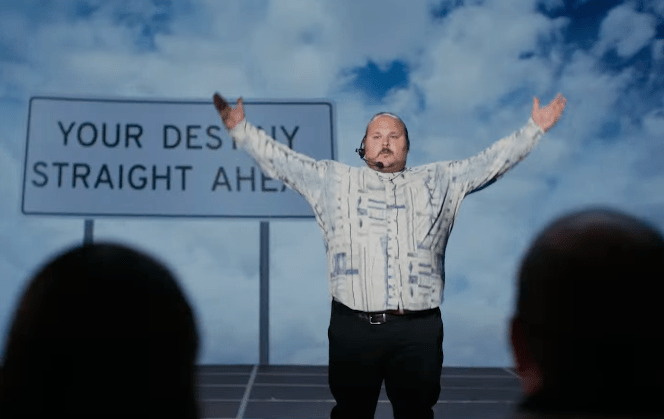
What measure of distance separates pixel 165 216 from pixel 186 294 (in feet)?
13.3

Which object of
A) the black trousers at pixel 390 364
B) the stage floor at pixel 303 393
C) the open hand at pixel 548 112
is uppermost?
the open hand at pixel 548 112

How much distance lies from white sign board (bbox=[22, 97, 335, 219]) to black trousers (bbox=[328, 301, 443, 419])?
8.76ft

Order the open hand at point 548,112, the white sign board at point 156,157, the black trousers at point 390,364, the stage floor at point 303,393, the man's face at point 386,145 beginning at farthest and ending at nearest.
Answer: the white sign board at point 156,157 < the stage floor at point 303,393 < the open hand at point 548,112 < the man's face at point 386,145 < the black trousers at point 390,364

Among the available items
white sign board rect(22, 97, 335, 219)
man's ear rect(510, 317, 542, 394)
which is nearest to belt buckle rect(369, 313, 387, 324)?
man's ear rect(510, 317, 542, 394)

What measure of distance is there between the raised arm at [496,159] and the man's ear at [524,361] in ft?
5.18

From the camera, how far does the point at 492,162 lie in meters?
2.23

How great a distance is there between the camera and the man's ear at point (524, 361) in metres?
0.63

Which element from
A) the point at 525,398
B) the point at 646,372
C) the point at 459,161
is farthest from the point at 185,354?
the point at 459,161

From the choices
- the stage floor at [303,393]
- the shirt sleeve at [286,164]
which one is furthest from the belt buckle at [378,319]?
the stage floor at [303,393]

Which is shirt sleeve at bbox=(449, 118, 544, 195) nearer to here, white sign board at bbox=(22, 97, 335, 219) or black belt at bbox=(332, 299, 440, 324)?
black belt at bbox=(332, 299, 440, 324)

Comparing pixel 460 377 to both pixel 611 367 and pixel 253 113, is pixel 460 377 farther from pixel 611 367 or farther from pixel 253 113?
pixel 611 367

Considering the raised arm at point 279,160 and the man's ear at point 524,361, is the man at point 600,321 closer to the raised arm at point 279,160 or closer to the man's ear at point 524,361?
the man's ear at point 524,361

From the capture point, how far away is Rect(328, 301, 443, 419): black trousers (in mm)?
1987

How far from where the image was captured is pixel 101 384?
605mm
